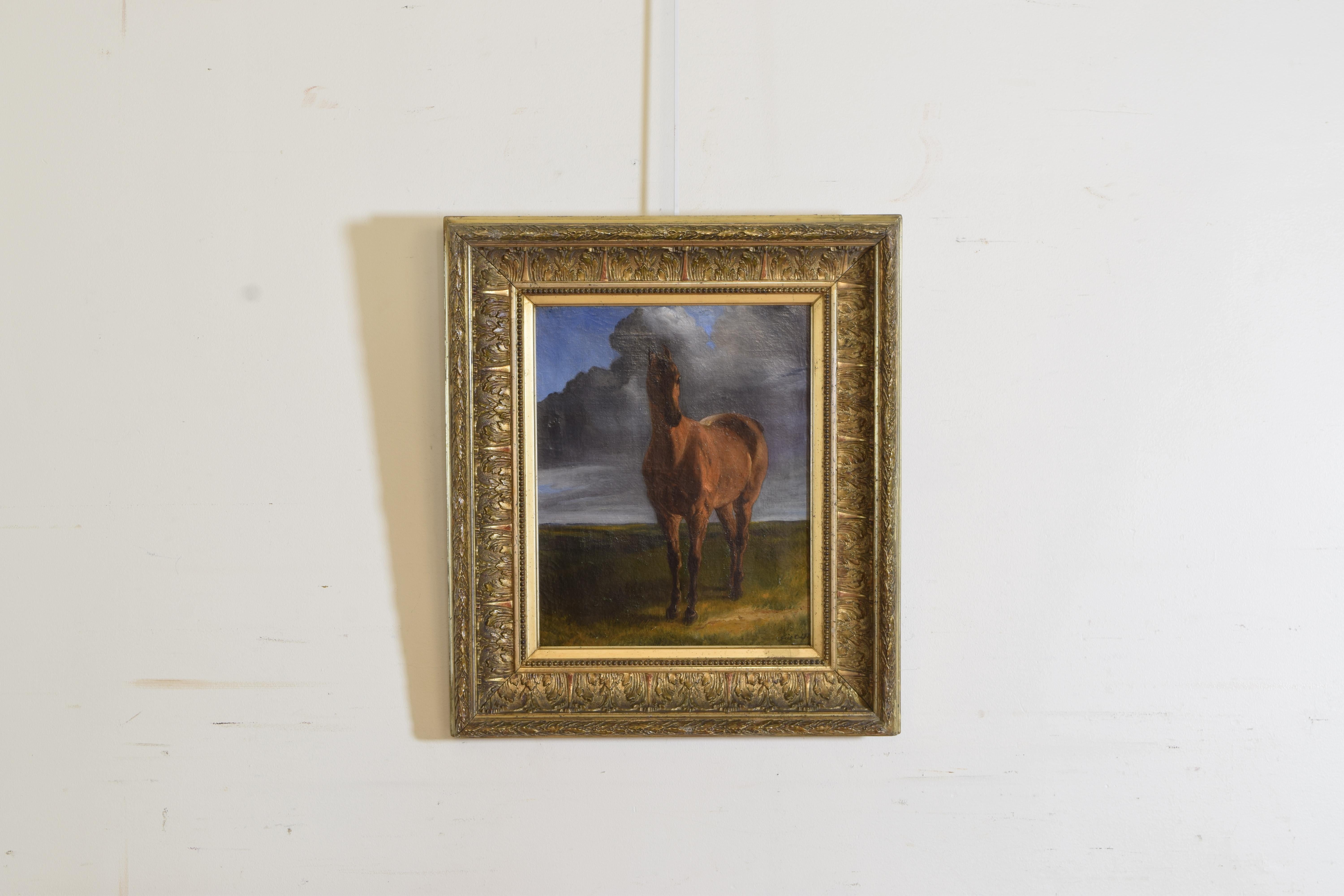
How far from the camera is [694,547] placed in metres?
1.63

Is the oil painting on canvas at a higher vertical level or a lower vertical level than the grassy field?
higher

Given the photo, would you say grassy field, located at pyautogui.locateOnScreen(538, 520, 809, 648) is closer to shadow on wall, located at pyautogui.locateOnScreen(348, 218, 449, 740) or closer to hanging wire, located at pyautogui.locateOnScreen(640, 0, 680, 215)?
shadow on wall, located at pyautogui.locateOnScreen(348, 218, 449, 740)

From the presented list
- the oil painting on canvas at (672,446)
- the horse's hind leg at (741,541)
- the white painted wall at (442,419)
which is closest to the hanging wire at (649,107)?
the white painted wall at (442,419)

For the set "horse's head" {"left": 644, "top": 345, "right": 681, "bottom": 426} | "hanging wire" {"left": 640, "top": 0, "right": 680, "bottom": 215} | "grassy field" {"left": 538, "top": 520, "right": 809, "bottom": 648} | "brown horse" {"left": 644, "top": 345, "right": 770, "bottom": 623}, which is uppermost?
"hanging wire" {"left": 640, "top": 0, "right": 680, "bottom": 215}

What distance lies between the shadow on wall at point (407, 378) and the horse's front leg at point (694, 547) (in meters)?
0.52

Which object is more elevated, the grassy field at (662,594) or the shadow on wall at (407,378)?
the shadow on wall at (407,378)

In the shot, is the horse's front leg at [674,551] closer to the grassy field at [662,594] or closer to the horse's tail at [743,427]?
the grassy field at [662,594]

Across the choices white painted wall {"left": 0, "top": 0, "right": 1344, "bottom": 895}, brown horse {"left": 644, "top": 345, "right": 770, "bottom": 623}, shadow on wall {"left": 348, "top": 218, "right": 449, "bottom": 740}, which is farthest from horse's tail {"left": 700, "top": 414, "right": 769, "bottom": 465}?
shadow on wall {"left": 348, "top": 218, "right": 449, "bottom": 740}

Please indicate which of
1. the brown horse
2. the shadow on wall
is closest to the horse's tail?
the brown horse

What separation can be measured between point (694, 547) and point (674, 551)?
45 millimetres

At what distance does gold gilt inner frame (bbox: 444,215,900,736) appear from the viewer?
159 centimetres

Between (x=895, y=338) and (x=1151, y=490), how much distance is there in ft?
2.17

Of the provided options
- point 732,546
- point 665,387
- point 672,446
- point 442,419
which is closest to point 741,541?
point 732,546

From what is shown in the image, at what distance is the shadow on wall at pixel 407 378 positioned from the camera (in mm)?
1651
